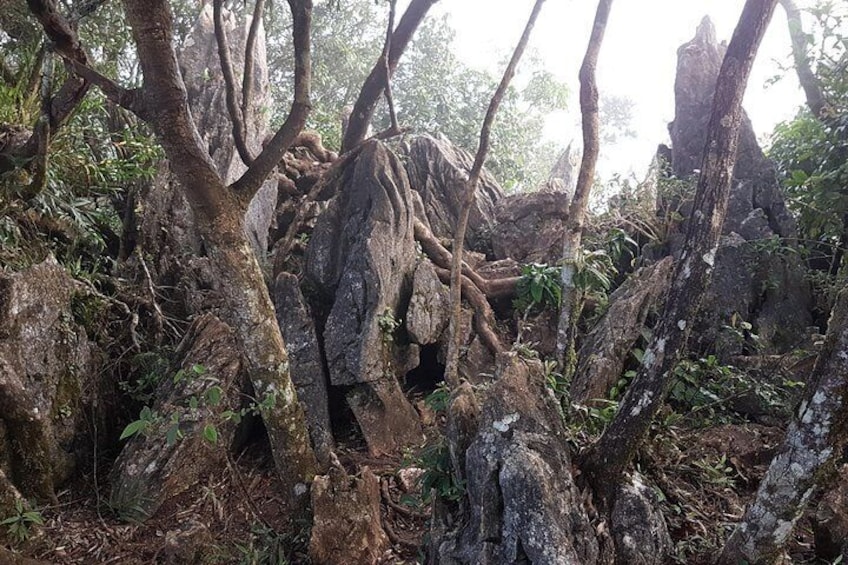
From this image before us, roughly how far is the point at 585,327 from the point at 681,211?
2.45 meters

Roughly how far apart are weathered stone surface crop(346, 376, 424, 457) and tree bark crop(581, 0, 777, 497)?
2862 millimetres

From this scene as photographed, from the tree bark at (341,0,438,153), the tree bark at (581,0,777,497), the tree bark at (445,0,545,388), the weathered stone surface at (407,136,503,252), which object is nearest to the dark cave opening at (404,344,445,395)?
the tree bark at (445,0,545,388)

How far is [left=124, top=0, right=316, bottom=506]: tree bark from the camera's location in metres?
3.59

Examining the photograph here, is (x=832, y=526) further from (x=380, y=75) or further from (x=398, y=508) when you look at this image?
(x=380, y=75)

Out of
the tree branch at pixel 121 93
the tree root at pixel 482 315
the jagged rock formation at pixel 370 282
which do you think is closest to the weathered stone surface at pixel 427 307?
the jagged rock formation at pixel 370 282

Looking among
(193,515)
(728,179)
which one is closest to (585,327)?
(728,179)

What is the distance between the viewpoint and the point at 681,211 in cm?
804

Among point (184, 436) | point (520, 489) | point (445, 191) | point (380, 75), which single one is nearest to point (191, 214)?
point (380, 75)

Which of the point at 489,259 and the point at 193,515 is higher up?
the point at 489,259

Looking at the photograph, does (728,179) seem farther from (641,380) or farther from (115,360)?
(115,360)

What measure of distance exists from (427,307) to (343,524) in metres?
2.87

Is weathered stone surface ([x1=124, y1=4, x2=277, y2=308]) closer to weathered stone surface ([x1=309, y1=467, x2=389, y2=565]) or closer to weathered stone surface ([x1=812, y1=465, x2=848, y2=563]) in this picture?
weathered stone surface ([x1=309, y1=467, x2=389, y2=565])

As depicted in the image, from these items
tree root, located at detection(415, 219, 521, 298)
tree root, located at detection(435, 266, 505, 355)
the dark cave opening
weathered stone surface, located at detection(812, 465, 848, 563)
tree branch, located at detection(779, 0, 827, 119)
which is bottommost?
weathered stone surface, located at detection(812, 465, 848, 563)

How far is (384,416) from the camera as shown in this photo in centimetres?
596
